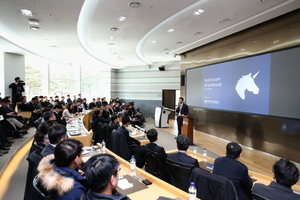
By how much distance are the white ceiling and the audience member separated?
360cm

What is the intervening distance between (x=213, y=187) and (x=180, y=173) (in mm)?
566

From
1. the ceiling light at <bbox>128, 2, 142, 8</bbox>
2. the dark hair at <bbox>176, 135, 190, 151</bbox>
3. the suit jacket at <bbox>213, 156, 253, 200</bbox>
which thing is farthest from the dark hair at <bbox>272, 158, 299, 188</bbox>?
the ceiling light at <bbox>128, 2, 142, 8</bbox>

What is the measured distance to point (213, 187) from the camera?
1795 millimetres

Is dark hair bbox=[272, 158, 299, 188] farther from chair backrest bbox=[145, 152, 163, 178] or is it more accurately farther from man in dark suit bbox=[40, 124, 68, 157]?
man in dark suit bbox=[40, 124, 68, 157]

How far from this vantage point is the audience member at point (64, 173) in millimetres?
1406

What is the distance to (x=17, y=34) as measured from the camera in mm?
6723

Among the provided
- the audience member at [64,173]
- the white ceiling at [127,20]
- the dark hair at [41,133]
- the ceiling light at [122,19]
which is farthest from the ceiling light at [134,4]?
the audience member at [64,173]

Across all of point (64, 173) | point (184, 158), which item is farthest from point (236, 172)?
point (64, 173)

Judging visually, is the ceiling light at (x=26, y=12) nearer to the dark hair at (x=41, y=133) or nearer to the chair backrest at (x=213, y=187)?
the dark hair at (x=41, y=133)

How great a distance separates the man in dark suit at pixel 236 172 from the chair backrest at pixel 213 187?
383mm

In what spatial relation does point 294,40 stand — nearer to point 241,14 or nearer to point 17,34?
point 241,14

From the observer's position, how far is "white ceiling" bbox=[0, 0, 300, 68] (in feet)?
14.3

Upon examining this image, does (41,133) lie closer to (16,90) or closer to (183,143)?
(183,143)

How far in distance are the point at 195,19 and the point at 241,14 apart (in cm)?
119
